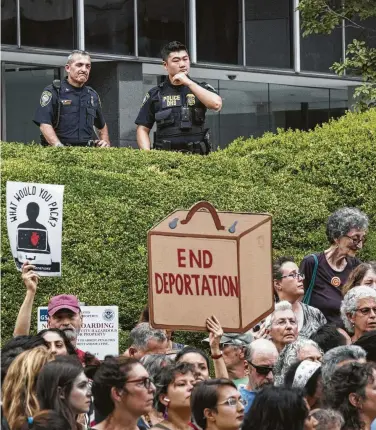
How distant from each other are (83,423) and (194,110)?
749 cm

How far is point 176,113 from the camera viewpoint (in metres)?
15.5

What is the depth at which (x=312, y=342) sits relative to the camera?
941 centimetres

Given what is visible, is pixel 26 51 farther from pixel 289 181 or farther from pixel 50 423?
pixel 50 423

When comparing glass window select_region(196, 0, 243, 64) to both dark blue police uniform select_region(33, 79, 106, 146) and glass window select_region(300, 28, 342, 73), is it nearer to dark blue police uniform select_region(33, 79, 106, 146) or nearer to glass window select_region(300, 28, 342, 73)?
glass window select_region(300, 28, 342, 73)

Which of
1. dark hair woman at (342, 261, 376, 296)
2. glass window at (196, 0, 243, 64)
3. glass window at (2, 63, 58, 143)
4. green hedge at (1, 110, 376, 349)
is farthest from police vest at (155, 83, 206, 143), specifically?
glass window at (196, 0, 243, 64)

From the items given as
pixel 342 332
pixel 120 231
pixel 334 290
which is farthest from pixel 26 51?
pixel 342 332

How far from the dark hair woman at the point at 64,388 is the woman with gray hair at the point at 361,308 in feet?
9.74

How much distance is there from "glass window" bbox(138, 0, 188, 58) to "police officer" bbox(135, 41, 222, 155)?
8112mm

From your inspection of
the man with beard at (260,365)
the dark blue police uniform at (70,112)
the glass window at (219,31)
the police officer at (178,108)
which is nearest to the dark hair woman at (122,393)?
the man with beard at (260,365)

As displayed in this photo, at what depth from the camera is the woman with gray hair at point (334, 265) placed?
39.1 feet

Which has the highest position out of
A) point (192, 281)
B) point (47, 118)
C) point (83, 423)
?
point (47, 118)

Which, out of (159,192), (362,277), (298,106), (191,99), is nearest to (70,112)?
(191,99)

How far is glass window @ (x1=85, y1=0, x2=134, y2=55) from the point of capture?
77.0 feet

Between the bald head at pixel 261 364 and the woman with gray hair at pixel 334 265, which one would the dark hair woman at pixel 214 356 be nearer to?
the bald head at pixel 261 364
